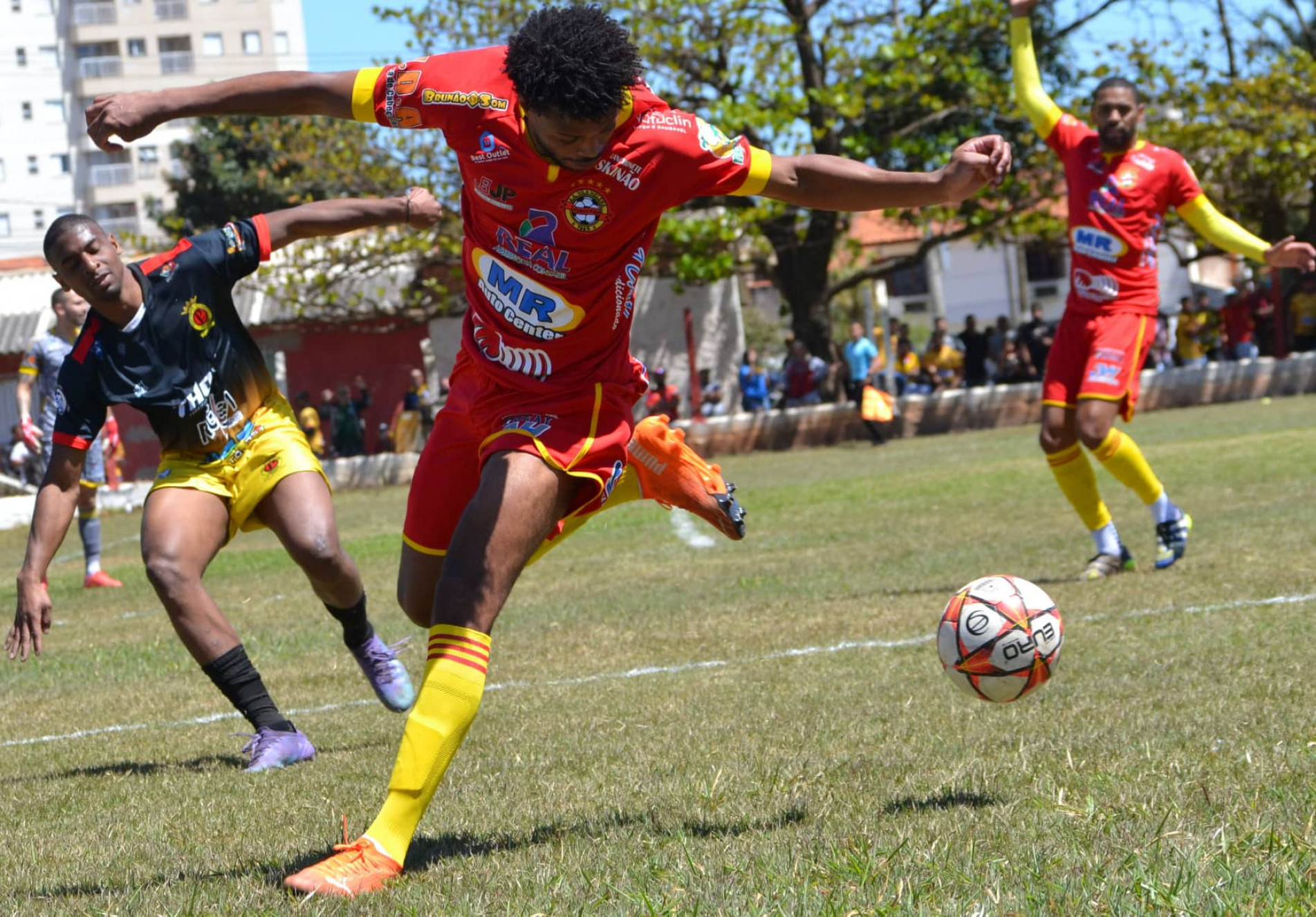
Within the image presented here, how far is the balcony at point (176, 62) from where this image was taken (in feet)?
260

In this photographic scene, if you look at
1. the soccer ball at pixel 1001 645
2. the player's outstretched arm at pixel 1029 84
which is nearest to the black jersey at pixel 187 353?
the soccer ball at pixel 1001 645

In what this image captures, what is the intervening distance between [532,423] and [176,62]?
269ft

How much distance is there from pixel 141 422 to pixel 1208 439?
75.9 feet

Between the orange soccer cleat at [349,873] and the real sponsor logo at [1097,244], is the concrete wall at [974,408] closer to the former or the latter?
the real sponsor logo at [1097,244]

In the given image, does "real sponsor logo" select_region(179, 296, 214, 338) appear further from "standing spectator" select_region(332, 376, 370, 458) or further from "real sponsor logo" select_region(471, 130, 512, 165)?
"standing spectator" select_region(332, 376, 370, 458)

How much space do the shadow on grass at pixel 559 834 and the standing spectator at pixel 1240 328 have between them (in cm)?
2636

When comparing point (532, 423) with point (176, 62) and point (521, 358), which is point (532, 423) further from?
point (176, 62)

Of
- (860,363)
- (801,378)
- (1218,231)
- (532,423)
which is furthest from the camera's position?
(801,378)

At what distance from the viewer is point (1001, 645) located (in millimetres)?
4504

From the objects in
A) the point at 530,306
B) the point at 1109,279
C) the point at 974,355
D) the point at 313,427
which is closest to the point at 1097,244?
the point at 1109,279

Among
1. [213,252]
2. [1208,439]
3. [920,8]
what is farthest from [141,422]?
[213,252]

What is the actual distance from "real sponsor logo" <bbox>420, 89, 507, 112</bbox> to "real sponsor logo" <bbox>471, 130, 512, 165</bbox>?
7 centimetres

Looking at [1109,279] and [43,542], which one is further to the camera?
[1109,279]

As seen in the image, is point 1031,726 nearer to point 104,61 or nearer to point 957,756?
point 957,756
